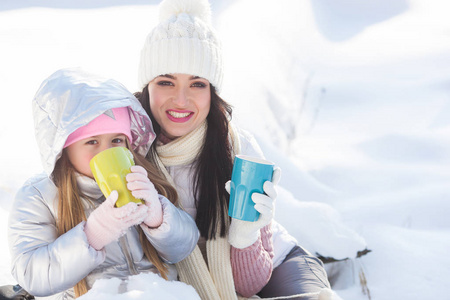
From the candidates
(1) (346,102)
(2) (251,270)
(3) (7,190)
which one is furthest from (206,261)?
(1) (346,102)

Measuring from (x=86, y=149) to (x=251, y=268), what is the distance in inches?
30.4

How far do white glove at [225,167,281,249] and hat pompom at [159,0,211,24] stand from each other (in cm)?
78

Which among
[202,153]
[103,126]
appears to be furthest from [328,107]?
[103,126]

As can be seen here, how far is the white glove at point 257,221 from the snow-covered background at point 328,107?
2.37 feet

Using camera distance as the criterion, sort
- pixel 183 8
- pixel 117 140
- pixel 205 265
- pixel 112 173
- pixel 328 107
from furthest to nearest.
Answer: pixel 328 107 < pixel 183 8 < pixel 205 265 < pixel 117 140 < pixel 112 173

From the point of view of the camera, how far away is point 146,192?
4.19 feet

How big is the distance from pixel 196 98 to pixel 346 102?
422cm

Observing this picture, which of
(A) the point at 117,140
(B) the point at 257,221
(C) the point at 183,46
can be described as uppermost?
(C) the point at 183,46

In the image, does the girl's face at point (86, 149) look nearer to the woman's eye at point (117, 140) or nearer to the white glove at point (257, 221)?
the woman's eye at point (117, 140)

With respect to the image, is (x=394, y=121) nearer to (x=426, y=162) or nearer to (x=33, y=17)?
(x=426, y=162)

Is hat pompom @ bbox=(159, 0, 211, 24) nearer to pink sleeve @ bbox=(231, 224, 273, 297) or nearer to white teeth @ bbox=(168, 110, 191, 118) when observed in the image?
white teeth @ bbox=(168, 110, 191, 118)

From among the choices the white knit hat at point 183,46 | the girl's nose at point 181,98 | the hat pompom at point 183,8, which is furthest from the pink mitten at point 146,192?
A: the hat pompom at point 183,8

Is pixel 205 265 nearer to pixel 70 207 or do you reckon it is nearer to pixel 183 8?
pixel 70 207

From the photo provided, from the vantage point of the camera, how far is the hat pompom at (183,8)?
6.13 ft
